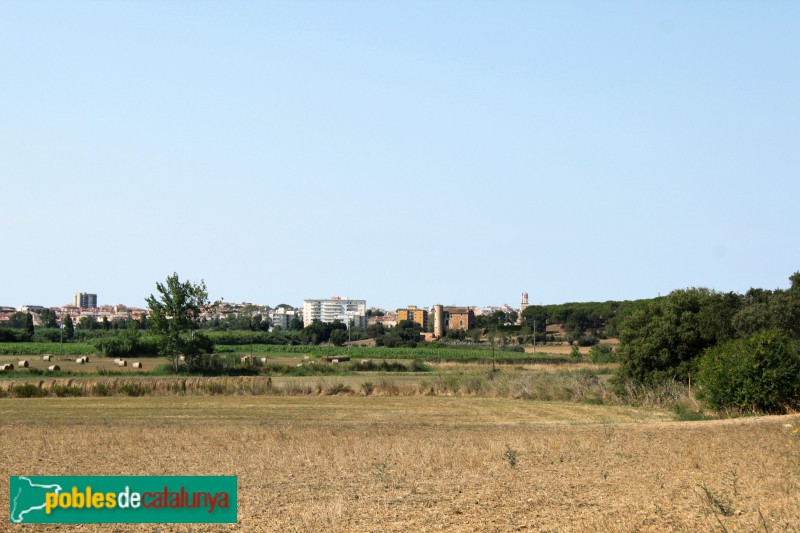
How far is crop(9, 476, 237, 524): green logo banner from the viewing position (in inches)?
496

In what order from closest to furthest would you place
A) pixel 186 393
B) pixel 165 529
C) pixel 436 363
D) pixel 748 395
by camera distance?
pixel 165 529
pixel 748 395
pixel 186 393
pixel 436 363

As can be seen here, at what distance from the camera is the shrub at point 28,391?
1999 inches

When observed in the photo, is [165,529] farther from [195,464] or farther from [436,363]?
[436,363]

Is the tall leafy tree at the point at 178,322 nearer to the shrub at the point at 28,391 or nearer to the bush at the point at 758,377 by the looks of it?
the shrub at the point at 28,391

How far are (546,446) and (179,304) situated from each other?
55.1m

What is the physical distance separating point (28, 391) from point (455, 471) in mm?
40849

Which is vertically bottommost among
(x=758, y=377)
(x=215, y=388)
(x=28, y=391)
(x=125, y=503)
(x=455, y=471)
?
(x=215, y=388)

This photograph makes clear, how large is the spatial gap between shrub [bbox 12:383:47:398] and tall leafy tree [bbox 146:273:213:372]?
19.3m

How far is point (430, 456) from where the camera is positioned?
19688mm

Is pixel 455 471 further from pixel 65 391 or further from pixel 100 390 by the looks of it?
pixel 65 391

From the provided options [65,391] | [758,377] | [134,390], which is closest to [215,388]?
[134,390]

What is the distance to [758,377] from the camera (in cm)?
3372

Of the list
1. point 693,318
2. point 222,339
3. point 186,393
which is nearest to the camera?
point 693,318

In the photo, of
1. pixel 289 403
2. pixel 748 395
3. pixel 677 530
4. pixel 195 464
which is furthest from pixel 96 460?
pixel 289 403
